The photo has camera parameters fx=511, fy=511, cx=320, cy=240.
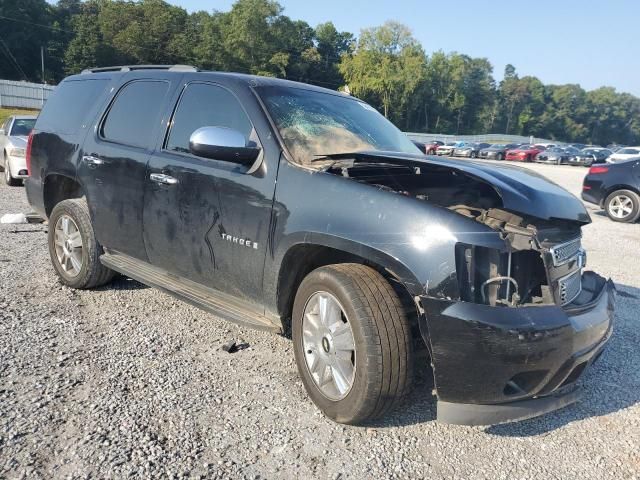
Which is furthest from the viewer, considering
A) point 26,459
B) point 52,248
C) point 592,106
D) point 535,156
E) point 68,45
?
point 592,106

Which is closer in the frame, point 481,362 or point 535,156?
point 481,362

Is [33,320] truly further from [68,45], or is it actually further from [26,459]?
[68,45]

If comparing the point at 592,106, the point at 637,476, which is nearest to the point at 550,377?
the point at 637,476

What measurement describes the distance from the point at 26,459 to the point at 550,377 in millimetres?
2477

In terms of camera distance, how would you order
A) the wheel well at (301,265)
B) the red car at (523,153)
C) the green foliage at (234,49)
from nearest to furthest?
the wheel well at (301,265), the red car at (523,153), the green foliage at (234,49)

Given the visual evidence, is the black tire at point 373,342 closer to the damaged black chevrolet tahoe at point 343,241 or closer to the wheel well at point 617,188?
the damaged black chevrolet tahoe at point 343,241

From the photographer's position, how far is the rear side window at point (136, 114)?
3.90m

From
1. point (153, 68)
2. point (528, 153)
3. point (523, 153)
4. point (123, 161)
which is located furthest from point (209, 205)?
point (528, 153)

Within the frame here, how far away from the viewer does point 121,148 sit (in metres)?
4.03

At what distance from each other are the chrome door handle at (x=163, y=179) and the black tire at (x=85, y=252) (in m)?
1.07

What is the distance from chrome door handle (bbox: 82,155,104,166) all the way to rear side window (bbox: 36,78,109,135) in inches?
15.2

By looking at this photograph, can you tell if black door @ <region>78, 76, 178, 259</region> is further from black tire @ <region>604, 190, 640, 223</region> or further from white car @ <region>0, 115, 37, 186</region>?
black tire @ <region>604, 190, 640, 223</region>

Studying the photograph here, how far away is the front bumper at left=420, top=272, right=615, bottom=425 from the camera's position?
2311 mm

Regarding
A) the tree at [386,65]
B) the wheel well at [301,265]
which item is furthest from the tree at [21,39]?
the wheel well at [301,265]
